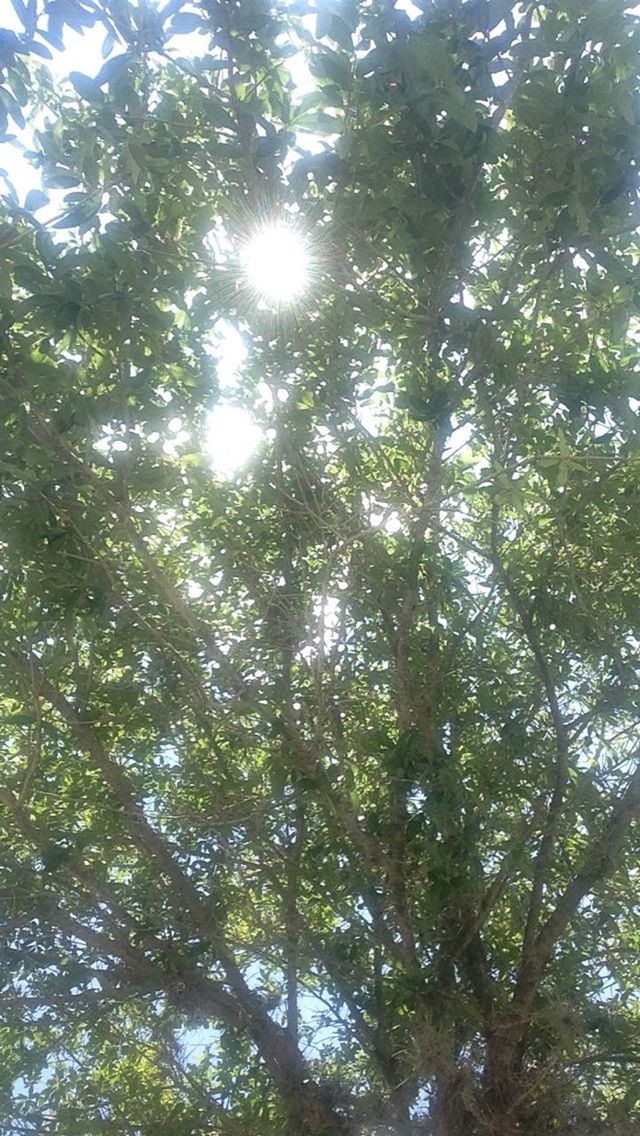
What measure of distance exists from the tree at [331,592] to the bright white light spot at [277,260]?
6 cm

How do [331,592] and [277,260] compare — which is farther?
[331,592]

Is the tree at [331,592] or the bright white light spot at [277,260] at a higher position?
the bright white light spot at [277,260]

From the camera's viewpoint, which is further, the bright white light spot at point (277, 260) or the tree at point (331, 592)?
the bright white light spot at point (277, 260)

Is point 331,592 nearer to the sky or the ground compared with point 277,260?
Answer: nearer to the ground

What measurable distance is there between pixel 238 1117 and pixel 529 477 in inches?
105

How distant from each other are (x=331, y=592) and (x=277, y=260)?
1.13m

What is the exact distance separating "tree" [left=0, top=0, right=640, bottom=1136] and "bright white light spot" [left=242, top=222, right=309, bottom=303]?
0.06 metres

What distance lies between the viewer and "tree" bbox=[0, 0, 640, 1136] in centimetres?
230

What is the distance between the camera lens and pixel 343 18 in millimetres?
2102

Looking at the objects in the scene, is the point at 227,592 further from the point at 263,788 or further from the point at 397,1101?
the point at 397,1101

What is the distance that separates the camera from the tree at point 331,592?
2303 millimetres

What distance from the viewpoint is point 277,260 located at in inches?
106

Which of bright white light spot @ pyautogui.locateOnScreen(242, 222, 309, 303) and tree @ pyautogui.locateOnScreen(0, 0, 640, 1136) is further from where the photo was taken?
bright white light spot @ pyautogui.locateOnScreen(242, 222, 309, 303)

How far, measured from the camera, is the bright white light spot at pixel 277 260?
8.71 feet
